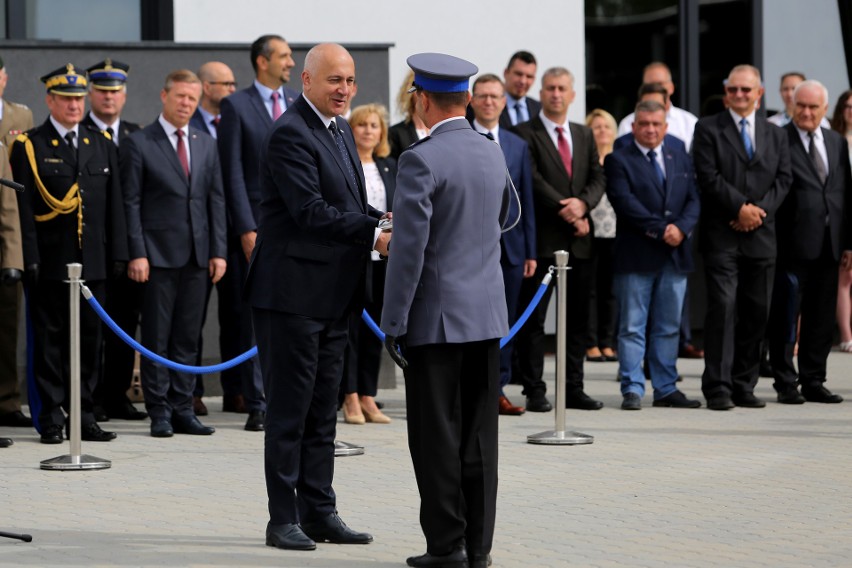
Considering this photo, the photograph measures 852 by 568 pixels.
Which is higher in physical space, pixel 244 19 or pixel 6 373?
pixel 244 19

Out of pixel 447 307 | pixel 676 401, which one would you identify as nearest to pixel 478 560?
pixel 447 307

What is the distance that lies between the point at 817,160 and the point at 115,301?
503 centimetres

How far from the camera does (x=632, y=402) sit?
36.9ft

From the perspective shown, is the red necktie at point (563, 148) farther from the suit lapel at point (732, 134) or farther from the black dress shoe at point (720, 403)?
the black dress shoe at point (720, 403)

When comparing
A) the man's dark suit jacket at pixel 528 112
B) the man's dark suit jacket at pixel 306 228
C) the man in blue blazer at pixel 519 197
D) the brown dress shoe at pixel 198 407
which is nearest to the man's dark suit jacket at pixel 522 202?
the man in blue blazer at pixel 519 197

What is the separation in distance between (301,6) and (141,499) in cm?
742

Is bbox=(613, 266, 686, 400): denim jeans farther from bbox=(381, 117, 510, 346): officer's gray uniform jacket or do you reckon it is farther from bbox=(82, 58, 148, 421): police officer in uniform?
bbox=(381, 117, 510, 346): officer's gray uniform jacket

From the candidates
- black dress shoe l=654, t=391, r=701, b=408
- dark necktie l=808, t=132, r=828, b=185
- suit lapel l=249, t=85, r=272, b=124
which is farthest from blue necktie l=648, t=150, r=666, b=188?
suit lapel l=249, t=85, r=272, b=124

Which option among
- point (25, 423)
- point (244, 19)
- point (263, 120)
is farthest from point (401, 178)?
point (244, 19)

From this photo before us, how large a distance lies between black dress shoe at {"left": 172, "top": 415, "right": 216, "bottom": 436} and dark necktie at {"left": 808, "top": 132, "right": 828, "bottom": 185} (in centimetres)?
471

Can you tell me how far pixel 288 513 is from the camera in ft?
21.7

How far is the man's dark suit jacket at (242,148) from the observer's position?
1043cm

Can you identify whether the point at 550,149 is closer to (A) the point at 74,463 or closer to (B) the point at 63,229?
(B) the point at 63,229

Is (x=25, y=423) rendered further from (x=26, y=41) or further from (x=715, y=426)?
(x=715, y=426)
